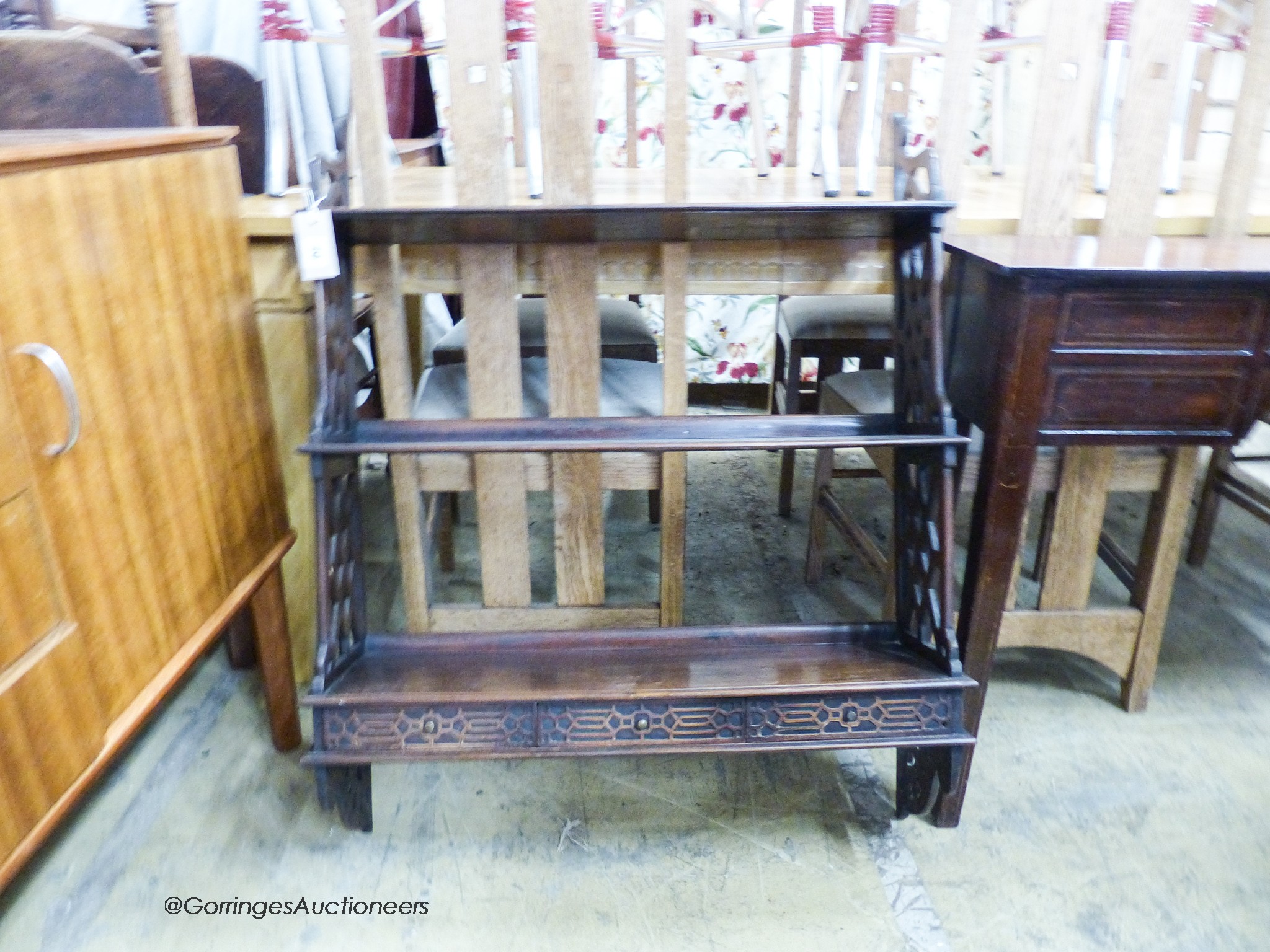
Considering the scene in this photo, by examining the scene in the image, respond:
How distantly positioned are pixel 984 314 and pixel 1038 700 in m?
0.87

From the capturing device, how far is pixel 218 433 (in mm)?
1283

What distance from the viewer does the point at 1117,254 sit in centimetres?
127

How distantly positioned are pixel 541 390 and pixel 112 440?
2.70 ft

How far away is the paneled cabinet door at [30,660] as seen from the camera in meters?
0.83

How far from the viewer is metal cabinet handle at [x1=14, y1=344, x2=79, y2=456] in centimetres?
85

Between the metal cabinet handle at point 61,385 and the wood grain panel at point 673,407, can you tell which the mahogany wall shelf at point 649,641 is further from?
the metal cabinet handle at point 61,385

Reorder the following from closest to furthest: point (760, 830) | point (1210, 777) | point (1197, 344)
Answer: point (1197, 344)
point (760, 830)
point (1210, 777)

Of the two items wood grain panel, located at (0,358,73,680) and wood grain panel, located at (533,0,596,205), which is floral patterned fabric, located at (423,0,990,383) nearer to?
wood grain panel, located at (533,0,596,205)

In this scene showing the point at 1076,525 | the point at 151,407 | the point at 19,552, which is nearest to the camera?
the point at 19,552

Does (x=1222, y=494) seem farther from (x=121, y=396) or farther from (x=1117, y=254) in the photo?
(x=121, y=396)

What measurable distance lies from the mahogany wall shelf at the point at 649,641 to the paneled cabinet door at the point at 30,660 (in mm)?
332

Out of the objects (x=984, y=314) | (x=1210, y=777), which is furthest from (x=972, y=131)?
(x=1210, y=777)

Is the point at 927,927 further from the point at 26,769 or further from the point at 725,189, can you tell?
the point at 725,189

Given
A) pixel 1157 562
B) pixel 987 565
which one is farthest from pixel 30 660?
pixel 1157 562
